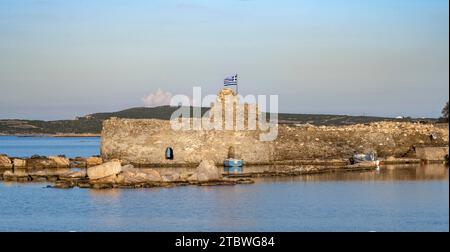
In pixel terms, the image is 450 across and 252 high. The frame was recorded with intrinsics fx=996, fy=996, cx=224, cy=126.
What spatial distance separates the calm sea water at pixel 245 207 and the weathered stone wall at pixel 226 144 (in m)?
7.33

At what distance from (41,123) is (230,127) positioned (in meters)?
82.4

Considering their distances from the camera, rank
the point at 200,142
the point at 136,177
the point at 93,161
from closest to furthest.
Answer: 1. the point at 136,177
2. the point at 200,142
3. the point at 93,161

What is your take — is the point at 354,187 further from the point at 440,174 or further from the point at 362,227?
the point at 362,227

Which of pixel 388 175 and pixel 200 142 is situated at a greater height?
pixel 200 142

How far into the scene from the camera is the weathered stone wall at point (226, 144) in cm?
3872

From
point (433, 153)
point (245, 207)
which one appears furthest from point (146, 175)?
point (433, 153)

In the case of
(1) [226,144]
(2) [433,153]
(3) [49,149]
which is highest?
(1) [226,144]

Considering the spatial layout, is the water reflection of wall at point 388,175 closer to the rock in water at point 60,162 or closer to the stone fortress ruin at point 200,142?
the stone fortress ruin at point 200,142

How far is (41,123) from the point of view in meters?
118

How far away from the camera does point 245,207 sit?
79.8 ft

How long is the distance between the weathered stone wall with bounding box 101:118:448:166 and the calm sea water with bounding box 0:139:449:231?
7.33m

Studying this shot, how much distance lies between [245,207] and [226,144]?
14547mm

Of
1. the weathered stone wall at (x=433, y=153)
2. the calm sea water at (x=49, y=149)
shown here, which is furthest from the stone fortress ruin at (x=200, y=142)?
the calm sea water at (x=49, y=149)

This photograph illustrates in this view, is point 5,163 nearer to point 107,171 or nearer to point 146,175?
point 107,171
